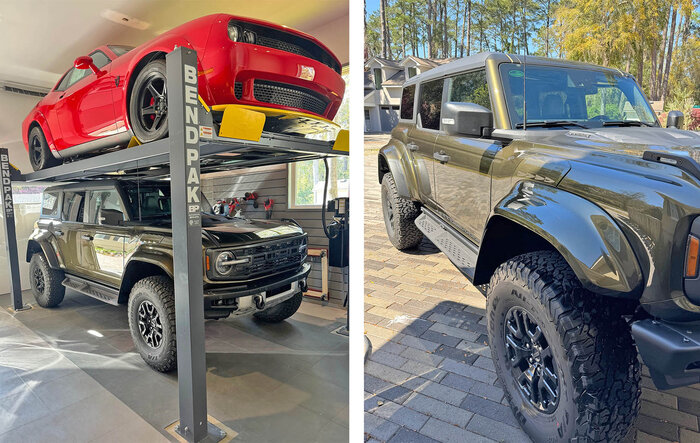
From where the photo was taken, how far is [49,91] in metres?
2.44

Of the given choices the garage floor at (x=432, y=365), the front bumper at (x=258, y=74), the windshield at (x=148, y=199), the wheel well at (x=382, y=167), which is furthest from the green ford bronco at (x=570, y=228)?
the windshield at (x=148, y=199)

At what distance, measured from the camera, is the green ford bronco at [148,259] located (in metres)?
1.96

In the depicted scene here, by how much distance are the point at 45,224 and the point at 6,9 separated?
1284 mm

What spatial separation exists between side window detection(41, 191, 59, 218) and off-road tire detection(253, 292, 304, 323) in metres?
1.58

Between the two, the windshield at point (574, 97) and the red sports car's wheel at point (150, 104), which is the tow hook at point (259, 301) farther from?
the windshield at point (574, 97)

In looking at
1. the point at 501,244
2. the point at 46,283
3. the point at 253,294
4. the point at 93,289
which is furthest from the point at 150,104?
the point at 501,244

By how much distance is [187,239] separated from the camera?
5.54 feet

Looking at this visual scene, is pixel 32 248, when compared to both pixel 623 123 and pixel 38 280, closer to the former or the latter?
pixel 38 280

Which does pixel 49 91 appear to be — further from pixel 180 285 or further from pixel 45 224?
pixel 180 285

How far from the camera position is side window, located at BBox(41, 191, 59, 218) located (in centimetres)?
257

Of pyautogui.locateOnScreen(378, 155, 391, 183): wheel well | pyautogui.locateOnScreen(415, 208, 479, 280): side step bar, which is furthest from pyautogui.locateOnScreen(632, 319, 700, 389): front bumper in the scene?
pyautogui.locateOnScreen(378, 155, 391, 183): wheel well

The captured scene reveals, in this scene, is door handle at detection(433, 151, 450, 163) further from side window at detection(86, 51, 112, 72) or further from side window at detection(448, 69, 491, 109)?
side window at detection(86, 51, 112, 72)

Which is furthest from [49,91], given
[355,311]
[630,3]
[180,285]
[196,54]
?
[630,3]

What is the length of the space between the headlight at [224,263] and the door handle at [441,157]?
1108 mm
